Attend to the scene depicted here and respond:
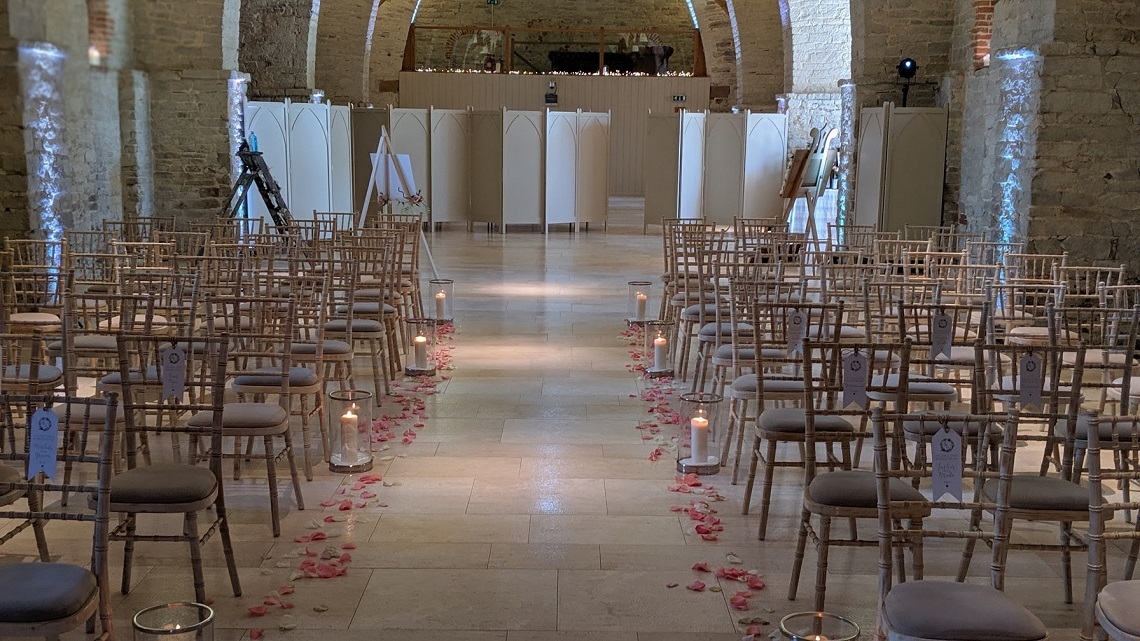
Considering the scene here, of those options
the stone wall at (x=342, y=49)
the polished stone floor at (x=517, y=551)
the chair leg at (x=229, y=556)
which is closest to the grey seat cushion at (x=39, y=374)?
the polished stone floor at (x=517, y=551)

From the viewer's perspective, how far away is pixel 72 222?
30.1ft

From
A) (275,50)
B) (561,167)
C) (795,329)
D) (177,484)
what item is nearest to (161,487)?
(177,484)

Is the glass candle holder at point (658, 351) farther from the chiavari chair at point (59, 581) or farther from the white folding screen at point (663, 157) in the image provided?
the white folding screen at point (663, 157)

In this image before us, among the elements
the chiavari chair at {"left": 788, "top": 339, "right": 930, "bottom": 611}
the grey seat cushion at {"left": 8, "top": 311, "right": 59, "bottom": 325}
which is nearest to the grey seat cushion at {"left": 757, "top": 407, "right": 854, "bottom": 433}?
the chiavari chair at {"left": 788, "top": 339, "right": 930, "bottom": 611}

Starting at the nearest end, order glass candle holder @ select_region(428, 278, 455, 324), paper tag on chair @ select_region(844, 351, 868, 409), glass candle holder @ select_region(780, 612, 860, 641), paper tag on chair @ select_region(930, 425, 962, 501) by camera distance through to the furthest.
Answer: paper tag on chair @ select_region(930, 425, 962, 501)
glass candle holder @ select_region(780, 612, 860, 641)
paper tag on chair @ select_region(844, 351, 868, 409)
glass candle holder @ select_region(428, 278, 455, 324)

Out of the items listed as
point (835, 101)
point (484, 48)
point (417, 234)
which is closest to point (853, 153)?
point (835, 101)

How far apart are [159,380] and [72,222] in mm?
5993

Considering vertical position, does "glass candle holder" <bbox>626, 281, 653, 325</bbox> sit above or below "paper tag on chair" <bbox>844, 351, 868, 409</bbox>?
below

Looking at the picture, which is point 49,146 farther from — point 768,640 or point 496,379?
point 768,640

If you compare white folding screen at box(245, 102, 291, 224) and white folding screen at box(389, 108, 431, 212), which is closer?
white folding screen at box(245, 102, 291, 224)

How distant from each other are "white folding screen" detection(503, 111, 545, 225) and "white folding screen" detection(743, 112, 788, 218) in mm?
3107

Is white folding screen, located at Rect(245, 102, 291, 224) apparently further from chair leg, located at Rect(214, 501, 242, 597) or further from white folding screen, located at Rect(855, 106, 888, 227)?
chair leg, located at Rect(214, 501, 242, 597)

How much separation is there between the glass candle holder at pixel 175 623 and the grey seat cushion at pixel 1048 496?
2.31 metres

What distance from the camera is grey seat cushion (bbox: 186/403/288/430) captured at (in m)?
4.05
